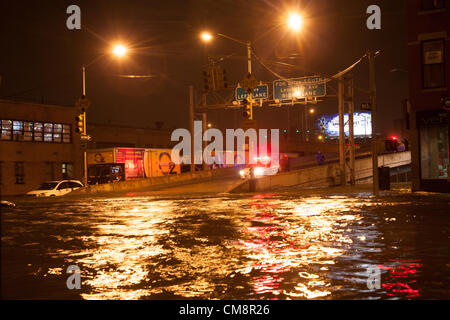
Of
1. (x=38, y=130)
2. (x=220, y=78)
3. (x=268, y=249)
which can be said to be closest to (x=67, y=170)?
(x=38, y=130)

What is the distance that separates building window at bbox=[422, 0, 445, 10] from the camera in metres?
26.8

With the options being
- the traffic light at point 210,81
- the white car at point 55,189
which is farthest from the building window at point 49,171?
the traffic light at point 210,81

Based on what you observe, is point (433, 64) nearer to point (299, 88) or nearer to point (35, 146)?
point (299, 88)

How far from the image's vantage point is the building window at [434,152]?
88.0 ft

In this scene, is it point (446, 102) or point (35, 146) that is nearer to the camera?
point (446, 102)

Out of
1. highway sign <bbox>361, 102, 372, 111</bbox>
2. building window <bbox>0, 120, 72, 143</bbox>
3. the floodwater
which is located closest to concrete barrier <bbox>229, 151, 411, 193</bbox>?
highway sign <bbox>361, 102, 372, 111</bbox>

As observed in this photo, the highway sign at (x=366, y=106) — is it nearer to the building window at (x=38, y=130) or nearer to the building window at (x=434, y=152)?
the building window at (x=434, y=152)

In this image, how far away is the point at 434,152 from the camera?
27.3m

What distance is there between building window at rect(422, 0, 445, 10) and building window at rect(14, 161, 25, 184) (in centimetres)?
3843

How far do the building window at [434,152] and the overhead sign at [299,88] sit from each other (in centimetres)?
1407

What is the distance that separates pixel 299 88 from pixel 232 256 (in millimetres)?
33734

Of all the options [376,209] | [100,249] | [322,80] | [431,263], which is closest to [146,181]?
[322,80]
